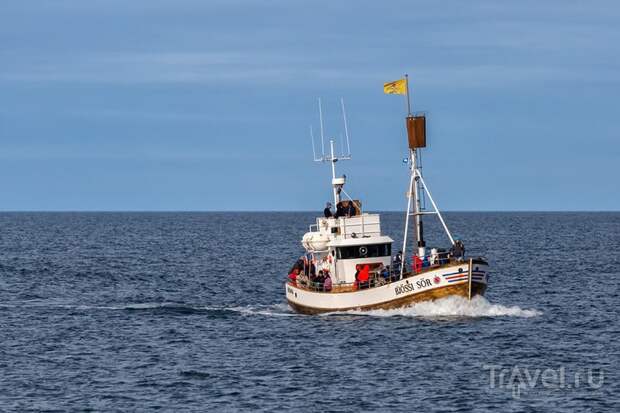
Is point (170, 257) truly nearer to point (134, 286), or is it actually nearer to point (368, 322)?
point (134, 286)

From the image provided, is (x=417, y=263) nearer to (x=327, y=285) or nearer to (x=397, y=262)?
(x=397, y=262)

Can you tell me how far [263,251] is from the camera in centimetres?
14438

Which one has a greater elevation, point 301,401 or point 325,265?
point 325,265

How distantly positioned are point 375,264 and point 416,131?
24.7ft

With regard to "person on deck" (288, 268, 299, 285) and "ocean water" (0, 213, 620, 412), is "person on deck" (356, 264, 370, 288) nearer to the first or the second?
"ocean water" (0, 213, 620, 412)

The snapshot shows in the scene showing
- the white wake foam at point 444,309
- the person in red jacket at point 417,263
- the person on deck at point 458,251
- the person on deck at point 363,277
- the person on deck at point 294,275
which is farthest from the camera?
the person on deck at point 294,275

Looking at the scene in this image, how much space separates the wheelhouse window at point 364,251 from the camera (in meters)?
61.7

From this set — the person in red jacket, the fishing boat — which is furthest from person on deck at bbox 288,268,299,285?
the person in red jacket

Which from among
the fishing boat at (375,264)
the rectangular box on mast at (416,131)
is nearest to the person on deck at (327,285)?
the fishing boat at (375,264)

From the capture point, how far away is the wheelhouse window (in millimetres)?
61719

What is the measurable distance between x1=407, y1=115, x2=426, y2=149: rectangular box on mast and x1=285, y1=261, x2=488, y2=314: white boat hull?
740 centimetres

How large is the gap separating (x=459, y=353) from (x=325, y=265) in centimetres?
1474

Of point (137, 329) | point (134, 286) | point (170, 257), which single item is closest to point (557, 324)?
point (137, 329)

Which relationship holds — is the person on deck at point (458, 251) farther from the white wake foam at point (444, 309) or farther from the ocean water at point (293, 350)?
the ocean water at point (293, 350)
